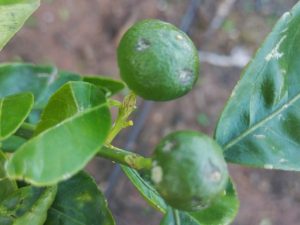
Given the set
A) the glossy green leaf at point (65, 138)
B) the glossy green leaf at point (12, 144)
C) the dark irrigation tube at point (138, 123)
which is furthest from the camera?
the dark irrigation tube at point (138, 123)

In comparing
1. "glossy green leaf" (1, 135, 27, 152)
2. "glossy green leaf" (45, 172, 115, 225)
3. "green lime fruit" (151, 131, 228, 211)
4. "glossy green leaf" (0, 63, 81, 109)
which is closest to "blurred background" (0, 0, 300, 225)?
"glossy green leaf" (0, 63, 81, 109)

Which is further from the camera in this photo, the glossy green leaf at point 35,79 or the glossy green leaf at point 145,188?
the glossy green leaf at point 35,79

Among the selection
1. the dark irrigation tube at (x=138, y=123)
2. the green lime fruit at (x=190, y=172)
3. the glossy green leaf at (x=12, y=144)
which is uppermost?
the green lime fruit at (x=190, y=172)

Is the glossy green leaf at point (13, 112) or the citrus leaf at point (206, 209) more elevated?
the glossy green leaf at point (13, 112)

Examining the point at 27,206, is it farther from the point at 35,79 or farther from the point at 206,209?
the point at 35,79

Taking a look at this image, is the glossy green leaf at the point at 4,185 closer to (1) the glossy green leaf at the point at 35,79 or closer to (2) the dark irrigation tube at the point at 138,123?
(1) the glossy green leaf at the point at 35,79

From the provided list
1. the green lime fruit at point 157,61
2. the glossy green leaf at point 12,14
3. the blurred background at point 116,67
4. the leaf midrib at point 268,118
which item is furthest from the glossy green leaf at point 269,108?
the blurred background at point 116,67

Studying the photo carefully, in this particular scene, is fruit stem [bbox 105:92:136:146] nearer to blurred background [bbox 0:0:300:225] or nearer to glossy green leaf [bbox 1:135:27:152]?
glossy green leaf [bbox 1:135:27:152]
